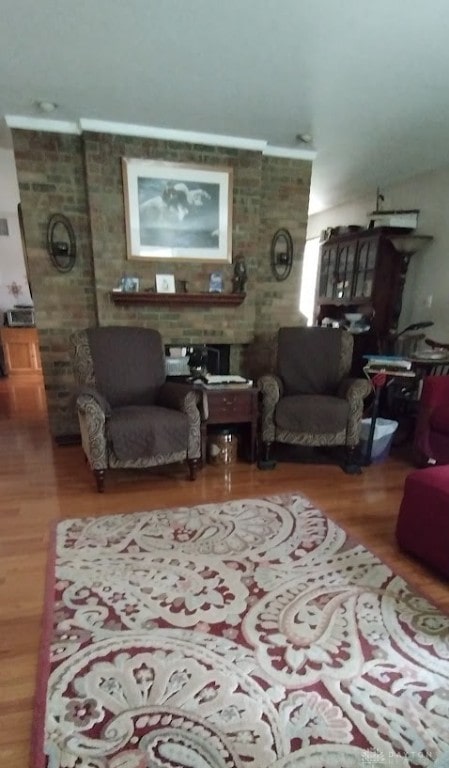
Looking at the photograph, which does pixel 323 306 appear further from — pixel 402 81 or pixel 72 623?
pixel 72 623

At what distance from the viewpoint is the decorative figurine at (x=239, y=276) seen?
3.57 m

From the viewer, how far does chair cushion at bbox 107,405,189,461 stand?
250 centimetres

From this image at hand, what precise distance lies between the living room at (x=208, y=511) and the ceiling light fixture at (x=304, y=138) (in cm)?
3

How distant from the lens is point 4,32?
1.99m

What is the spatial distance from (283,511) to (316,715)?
1.20m

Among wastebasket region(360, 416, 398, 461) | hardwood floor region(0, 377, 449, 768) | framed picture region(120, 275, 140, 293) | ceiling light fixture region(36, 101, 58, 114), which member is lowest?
hardwood floor region(0, 377, 449, 768)

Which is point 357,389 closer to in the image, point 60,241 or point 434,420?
point 434,420

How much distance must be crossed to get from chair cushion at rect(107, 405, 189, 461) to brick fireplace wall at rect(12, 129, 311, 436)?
1.16 metres

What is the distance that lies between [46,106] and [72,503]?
261 cm

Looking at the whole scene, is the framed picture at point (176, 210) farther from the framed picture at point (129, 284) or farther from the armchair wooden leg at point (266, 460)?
the armchair wooden leg at point (266, 460)

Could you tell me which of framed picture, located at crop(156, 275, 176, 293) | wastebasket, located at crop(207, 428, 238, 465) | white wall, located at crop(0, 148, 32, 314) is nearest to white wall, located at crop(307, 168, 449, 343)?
wastebasket, located at crop(207, 428, 238, 465)

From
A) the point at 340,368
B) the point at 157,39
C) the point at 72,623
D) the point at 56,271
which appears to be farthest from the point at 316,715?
the point at 56,271

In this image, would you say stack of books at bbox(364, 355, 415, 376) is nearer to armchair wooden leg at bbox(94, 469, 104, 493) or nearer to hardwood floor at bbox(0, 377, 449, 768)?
hardwood floor at bbox(0, 377, 449, 768)

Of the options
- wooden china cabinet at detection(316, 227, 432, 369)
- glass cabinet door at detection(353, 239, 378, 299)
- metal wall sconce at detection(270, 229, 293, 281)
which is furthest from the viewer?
glass cabinet door at detection(353, 239, 378, 299)
